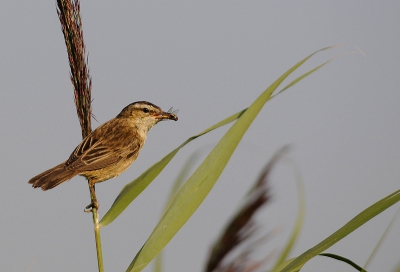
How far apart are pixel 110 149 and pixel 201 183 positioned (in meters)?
2.89

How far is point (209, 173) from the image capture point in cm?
255

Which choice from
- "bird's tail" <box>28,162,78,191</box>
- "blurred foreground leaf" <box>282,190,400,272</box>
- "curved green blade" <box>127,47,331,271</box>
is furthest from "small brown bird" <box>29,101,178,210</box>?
"blurred foreground leaf" <box>282,190,400,272</box>

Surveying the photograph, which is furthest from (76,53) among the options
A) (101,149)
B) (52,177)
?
(101,149)

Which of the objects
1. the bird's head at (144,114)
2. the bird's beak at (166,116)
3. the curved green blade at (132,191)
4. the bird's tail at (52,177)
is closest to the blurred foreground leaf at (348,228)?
the curved green blade at (132,191)

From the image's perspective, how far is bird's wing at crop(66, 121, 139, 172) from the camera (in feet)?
15.6

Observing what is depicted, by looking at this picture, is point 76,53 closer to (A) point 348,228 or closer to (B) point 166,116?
(A) point 348,228

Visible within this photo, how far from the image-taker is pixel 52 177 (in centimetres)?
436

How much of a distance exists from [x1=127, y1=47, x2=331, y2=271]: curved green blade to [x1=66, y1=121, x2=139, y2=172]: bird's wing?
2.05 m

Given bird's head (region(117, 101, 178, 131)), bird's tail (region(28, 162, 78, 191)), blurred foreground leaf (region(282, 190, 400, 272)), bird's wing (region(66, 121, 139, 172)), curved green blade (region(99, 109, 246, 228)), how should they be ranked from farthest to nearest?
bird's head (region(117, 101, 178, 131)) < bird's wing (region(66, 121, 139, 172)) < bird's tail (region(28, 162, 78, 191)) < curved green blade (region(99, 109, 246, 228)) < blurred foreground leaf (region(282, 190, 400, 272))

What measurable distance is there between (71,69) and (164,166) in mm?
802

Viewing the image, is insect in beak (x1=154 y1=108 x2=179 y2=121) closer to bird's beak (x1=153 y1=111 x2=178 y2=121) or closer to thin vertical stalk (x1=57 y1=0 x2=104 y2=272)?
bird's beak (x1=153 y1=111 x2=178 y2=121)

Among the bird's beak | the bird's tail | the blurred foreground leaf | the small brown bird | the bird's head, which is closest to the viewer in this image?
the blurred foreground leaf

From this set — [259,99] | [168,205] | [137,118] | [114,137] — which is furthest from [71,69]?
Result: [137,118]

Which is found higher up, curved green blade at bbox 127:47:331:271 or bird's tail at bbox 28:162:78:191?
bird's tail at bbox 28:162:78:191
